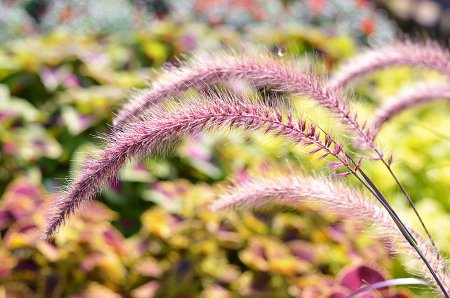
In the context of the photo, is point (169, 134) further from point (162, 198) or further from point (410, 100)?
point (162, 198)

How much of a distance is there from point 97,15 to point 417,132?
142 inches

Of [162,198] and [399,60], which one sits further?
[162,198]

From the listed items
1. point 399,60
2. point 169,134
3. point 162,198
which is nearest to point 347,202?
point 169,134

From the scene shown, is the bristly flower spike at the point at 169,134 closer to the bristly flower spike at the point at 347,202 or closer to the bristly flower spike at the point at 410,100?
the bristly flower spike at the point at 347,202

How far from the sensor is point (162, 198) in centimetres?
180

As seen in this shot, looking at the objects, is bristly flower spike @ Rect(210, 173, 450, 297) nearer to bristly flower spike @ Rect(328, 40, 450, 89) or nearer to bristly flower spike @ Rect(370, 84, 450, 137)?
bristly flower spike @ Rect(328, 40, 450, 89)

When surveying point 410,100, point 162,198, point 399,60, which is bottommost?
point 162,198

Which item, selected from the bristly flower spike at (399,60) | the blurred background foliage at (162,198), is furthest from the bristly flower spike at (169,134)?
the bristly flower spike at (399,60)

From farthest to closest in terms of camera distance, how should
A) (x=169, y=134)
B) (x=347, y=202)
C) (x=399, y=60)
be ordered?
(x=399, y=60), (x=347, y=202), (x=169, y=134)

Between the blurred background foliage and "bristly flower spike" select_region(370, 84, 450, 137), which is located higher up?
"bristly flower spike" select_region(370, 84, 450, 137)

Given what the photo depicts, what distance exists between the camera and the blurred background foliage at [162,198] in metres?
1.27

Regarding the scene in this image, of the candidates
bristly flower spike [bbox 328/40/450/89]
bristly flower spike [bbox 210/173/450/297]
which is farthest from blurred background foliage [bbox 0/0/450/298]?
bristly flower spike [bbox 328/40/450/89]

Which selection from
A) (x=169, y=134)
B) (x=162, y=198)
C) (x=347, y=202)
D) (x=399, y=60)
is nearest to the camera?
(x=169, y=134)

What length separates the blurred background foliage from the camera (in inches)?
50.1
